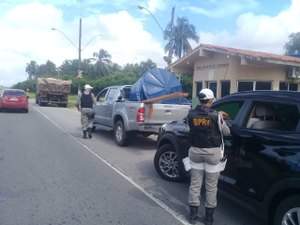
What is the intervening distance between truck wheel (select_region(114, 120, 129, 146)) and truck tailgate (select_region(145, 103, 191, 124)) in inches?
37.0

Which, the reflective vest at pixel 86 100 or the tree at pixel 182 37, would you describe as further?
the tree at pixel 182 37

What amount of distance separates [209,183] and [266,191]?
76 cm

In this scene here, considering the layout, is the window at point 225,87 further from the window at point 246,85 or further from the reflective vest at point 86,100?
the reflective vest at point 86,100

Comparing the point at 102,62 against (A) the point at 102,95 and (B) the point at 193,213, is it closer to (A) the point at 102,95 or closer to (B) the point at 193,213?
(A) the point at 102,95

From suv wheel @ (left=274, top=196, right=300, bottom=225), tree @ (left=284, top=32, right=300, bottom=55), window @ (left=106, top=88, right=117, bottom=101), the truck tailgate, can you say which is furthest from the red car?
tree @ (left=284, top=32, right=300, bottom=55)

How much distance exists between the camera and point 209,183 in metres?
4.66

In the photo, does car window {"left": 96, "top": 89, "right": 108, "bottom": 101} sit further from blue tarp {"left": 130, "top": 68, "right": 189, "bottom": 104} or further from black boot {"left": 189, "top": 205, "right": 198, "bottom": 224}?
black boot {"left": 189, "top": 205, "right": 198, "bottom": 224}

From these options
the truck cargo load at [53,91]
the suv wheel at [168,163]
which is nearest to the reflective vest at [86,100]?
the suv wheel at [168,163]

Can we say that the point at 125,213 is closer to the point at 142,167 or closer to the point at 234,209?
the point at 234,209

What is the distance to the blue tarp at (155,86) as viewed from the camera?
10.5 metres

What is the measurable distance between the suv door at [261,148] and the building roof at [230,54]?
351 inches

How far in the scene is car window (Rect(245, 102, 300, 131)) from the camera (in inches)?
166

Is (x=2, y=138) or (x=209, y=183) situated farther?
(x=2, y=138)

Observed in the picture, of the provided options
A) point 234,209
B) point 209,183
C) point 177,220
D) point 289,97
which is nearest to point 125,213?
point 177,220
